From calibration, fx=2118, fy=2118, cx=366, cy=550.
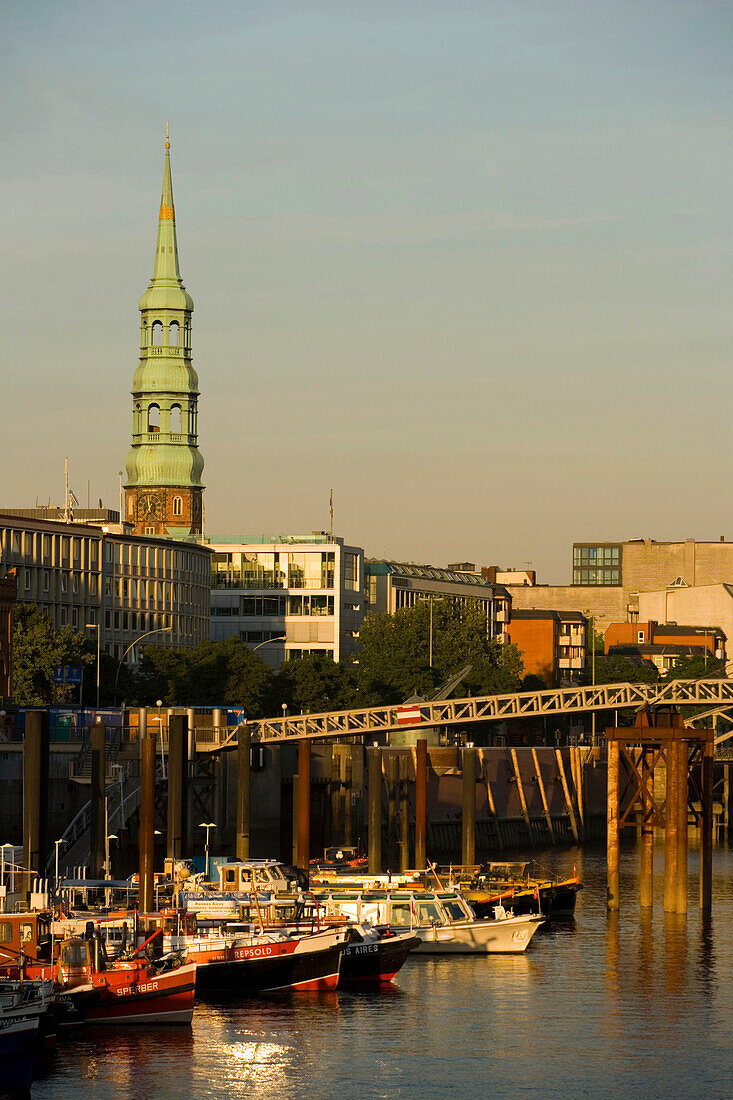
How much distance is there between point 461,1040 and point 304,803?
40.9 m

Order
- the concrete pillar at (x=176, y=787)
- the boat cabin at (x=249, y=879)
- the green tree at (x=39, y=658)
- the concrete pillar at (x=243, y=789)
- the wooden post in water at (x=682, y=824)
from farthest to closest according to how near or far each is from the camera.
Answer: the green tree at (x=39, y=658), the concrete pillar at (x=243, y=789), the concrete pillar at (x=176, y=787), the wooden post in water at (x=682, y=824), the boat cabin at (x=249, y=879)

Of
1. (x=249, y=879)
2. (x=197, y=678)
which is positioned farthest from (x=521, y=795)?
(x=249, y=879)

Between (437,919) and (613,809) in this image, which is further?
(613,809)

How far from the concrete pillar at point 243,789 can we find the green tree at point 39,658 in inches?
1746

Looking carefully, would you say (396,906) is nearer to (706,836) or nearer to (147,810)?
(147,810)

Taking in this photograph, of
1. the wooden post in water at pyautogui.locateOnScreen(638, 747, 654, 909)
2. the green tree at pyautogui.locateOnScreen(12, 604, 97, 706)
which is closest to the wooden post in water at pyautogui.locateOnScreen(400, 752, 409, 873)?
the wooden post in water at pyautogui.locateOnScreen(638, 747, 654, 909)

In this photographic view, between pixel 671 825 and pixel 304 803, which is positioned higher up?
pixel 304 803

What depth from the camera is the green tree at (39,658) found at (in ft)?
518

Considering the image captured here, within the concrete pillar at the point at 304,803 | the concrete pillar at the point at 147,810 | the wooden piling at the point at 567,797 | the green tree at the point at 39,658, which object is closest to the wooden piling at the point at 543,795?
the wooden piling at the point at 567,797

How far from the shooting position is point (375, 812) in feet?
382

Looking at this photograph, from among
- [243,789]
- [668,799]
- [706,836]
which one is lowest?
[706,836]

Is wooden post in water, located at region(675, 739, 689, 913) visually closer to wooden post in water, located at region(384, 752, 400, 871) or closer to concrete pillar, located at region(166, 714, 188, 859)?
concrete pillar, located at region(166, 714, 188, 859)

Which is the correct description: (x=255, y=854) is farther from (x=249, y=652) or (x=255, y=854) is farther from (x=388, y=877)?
(x=249, y=652)

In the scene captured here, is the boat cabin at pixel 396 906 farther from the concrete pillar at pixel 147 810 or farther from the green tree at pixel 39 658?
the green tree at pixel 39 658
